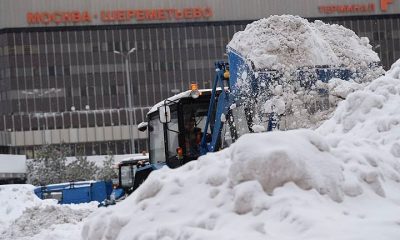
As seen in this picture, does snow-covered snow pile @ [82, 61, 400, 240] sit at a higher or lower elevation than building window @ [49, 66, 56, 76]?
lower

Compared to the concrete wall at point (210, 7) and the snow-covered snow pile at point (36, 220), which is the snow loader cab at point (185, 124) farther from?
the concrete wall at point (210, 7)

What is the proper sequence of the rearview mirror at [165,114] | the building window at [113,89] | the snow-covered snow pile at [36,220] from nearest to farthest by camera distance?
the rearview mirror at [165,114], the snow-covered snow pile at [36,220], the building window at [113,89]

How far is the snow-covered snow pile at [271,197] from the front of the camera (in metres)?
5.50

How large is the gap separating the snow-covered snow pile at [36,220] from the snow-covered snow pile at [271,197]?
16.2ft

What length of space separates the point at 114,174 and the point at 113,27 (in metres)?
25.5

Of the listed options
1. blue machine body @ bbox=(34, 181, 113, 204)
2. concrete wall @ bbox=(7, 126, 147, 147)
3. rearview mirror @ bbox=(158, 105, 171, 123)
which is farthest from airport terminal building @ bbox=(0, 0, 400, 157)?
rearview mirror @ bbox=(158, 105, 171, 123)

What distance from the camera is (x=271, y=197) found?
19.2ft

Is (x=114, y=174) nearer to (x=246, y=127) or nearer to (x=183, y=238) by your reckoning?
(x=246, y=127)

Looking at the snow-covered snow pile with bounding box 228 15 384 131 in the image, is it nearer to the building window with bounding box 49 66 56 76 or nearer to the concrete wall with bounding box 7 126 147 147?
the concrete wall with bounding box 7 126 147 147

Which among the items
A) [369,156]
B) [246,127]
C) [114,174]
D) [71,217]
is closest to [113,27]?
[114,174]

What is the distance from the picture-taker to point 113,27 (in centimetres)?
7031

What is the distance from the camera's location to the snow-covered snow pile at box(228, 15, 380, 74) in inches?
455

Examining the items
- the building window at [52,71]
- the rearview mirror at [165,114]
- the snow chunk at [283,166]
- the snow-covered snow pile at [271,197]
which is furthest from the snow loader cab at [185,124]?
the building window at [52,71]

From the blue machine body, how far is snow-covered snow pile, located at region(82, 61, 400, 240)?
55.0 ft
